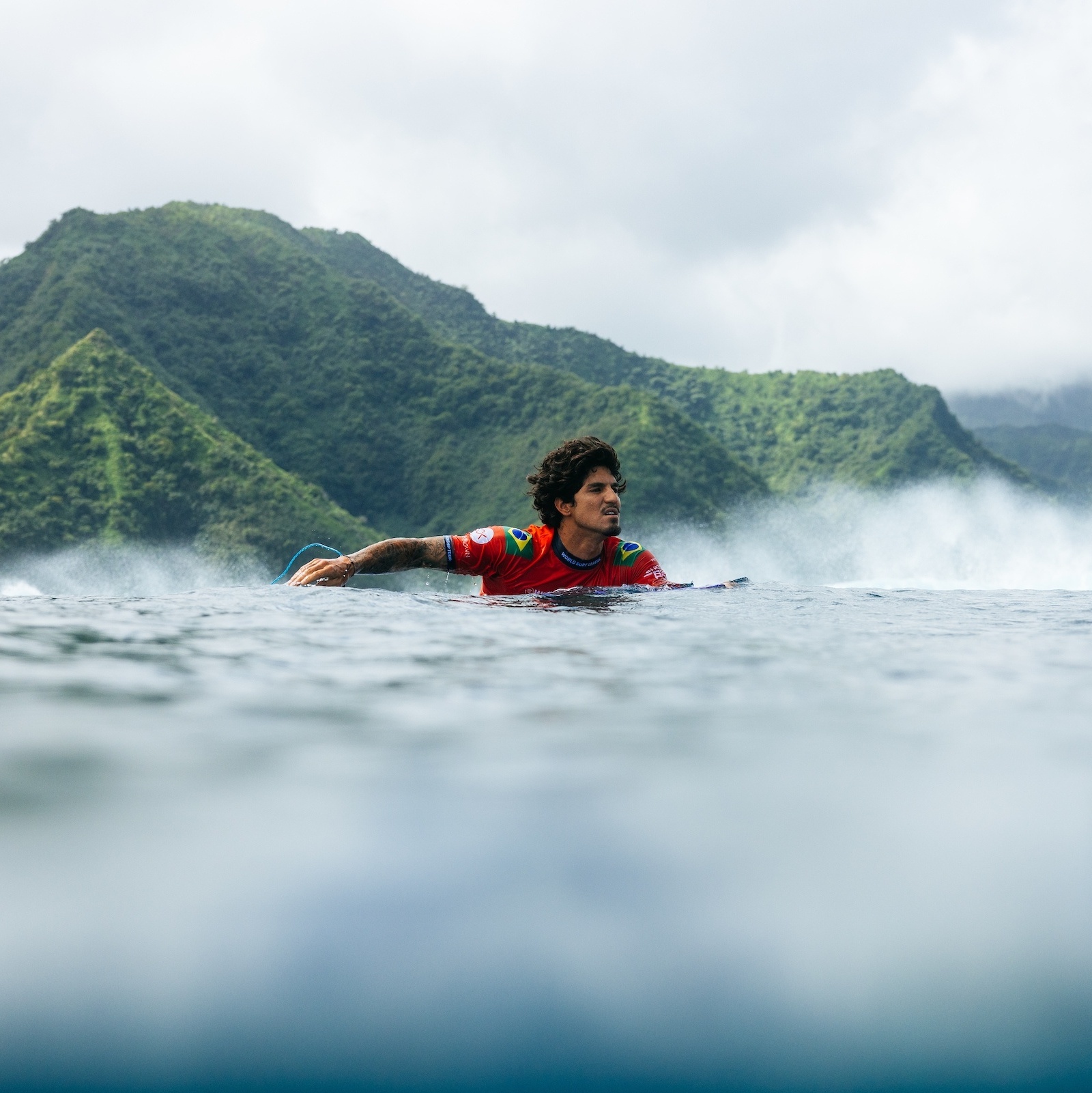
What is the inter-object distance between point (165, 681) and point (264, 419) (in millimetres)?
62441

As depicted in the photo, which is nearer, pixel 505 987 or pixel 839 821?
pixel 505 987

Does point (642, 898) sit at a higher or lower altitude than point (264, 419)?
lower

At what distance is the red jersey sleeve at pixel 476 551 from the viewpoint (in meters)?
5.50

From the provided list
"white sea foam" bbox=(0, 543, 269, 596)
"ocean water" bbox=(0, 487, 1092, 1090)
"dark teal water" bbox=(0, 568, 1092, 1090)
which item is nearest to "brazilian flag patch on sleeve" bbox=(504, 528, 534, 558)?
"ocean water" bbox=(0, 487, 1092, 1090)

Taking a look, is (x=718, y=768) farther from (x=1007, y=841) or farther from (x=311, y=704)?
(x=311, y=704)

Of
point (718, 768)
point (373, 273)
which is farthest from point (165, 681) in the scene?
point (373, 273)

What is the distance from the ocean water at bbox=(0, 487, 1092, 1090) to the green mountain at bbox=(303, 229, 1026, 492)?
72762 millimetres

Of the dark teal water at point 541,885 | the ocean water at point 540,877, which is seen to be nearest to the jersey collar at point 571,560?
the ocean water at point 540,877

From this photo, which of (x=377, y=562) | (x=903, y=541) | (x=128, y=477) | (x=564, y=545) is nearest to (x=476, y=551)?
(x=564, y=545)

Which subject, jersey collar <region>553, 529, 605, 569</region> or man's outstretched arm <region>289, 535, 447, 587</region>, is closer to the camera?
man's outstretched arm <region>289, 535, 447, 587</region>

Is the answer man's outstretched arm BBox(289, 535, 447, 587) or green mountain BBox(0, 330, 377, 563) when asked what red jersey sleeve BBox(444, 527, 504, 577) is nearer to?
man's outstretched arm BBox(289, 535, 447, 587)

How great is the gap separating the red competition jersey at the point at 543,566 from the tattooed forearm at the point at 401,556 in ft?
0.47

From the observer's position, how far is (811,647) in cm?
313

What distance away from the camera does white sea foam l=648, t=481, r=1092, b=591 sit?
57.7m
